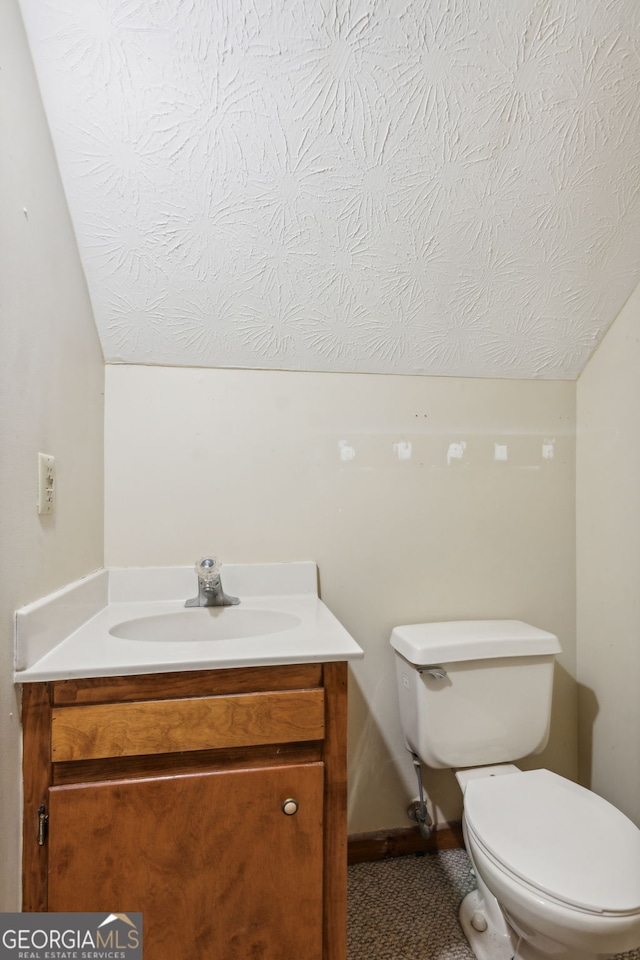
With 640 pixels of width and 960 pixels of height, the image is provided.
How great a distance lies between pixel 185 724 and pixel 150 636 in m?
0.42

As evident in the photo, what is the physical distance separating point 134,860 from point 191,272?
1285 millimetres

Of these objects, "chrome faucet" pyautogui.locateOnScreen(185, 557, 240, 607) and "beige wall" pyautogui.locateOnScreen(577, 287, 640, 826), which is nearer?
"chrome faucet" pyautogui.locateOnScreen(185, 557, 240, 607)

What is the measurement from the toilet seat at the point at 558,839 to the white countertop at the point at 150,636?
1.80ft

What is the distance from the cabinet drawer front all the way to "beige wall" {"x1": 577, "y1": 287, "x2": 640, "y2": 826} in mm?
1076

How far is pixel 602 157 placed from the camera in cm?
127

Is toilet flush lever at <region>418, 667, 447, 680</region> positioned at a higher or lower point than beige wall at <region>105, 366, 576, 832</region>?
lower

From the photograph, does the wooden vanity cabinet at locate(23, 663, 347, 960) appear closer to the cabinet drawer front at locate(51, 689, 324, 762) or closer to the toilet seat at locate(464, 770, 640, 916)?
the cabinet drawer front at locate(51, 689, 324, 762)

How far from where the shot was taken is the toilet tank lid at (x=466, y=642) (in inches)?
55.7

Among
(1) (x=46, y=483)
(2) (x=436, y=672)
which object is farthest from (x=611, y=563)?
(1) (x=46, y=483)

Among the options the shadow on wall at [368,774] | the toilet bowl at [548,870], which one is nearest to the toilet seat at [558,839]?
the toilet bowl at [548,870]

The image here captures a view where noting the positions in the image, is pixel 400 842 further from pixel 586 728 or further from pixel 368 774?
pixel 586 728

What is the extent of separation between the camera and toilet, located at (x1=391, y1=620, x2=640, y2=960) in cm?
100

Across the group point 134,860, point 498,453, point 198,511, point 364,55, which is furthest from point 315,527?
point 364,55

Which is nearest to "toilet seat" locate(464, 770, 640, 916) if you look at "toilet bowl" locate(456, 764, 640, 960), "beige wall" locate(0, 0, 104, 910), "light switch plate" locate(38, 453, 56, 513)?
"toilet bowl" locate(456, 764, 640, 960)
